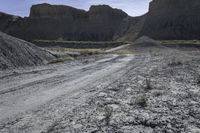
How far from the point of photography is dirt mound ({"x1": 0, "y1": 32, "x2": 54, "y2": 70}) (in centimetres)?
2514

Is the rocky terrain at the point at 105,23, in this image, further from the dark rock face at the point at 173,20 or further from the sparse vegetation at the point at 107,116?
the sparse vegetation at the point at 107,116

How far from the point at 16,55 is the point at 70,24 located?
115m

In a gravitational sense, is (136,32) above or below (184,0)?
below

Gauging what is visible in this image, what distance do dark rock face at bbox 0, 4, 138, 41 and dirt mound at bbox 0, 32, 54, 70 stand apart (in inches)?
3789

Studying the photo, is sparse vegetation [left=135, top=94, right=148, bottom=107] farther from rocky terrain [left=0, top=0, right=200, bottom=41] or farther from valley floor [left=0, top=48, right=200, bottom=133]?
rocky terrain [left=0, top=0, right=200, bottom=41]

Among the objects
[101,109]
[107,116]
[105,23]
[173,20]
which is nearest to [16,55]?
[101,109]

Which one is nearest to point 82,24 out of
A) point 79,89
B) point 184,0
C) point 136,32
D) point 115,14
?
point 115,14

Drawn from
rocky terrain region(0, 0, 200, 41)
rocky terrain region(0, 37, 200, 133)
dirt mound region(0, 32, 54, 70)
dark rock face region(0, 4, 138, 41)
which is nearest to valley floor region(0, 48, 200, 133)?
rocky terrain region(0, 37, 200, 133)

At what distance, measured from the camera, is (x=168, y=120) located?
7461 millimetres

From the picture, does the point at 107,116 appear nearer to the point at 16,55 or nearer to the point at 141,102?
the point at 141,102

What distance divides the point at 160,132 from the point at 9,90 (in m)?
7.31

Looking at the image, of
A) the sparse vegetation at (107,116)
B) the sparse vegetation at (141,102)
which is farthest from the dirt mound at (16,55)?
the sparse vegetation at (107,116)

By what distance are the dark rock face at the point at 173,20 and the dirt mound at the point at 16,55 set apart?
76137 mm

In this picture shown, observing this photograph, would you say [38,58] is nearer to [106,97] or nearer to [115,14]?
[106,97]
